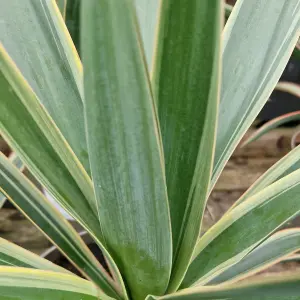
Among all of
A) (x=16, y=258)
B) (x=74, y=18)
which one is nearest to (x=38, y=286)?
(x=16, y=258)

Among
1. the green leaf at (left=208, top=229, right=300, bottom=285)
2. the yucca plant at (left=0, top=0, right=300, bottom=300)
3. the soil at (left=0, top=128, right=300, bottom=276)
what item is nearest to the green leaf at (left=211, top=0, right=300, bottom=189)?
the yucca plant at (left=0, top=0, right=300, bottom=300)

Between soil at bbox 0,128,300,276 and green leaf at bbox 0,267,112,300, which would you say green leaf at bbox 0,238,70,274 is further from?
soil at bbox 0,128,300,276

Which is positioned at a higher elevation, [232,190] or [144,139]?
[144,139]

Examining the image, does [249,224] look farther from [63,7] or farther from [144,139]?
[63,7]

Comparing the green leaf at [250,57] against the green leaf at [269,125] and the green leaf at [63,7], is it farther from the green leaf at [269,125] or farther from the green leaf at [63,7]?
the green leaf at [269,125]

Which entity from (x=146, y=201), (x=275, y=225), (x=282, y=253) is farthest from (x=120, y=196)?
(x=282, y=253)

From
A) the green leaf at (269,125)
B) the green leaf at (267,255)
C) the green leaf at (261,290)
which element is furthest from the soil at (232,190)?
the green leaf at (261,290)
